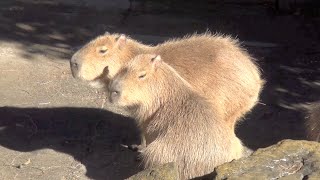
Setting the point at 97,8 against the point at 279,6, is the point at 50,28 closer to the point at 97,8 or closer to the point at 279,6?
the point at 97,8

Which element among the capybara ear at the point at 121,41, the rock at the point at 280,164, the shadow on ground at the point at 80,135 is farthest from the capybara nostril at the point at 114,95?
the rock at the point at 280,164

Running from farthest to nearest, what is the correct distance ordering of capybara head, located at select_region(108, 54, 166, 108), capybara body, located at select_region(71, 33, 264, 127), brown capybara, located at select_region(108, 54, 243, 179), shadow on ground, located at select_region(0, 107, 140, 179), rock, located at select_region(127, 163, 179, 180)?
shadow on ground, located at select_region(0, 107, 140, 179) < capybara body, located at select_region(71, 33, 264, 127) < capybara head, located at select_region(108, 54, 166, 108) < brown capybara, located at select_region(108, 54, 243, 179) < rock, located at select_region(127, 163, 179, 180)

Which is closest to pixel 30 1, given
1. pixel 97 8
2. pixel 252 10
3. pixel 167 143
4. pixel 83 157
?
pixel 97 8

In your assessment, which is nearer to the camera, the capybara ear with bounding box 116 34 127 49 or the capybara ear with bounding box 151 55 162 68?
the capybara ear with bounding box 151 55 162 68

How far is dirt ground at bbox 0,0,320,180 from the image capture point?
5628mm

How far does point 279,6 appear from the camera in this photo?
922 centimetres

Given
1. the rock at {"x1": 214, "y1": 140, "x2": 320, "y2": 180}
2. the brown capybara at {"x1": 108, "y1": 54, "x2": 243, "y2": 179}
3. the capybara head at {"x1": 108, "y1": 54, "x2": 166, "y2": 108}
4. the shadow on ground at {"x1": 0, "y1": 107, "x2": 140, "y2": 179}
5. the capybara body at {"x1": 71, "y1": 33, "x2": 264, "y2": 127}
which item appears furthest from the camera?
the shadow on ground at {"x1": 0, "y1": 107, "x2": 140, "y2": 179}

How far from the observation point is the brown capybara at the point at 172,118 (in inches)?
188

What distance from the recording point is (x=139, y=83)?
16.3 feet

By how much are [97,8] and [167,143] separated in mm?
4821

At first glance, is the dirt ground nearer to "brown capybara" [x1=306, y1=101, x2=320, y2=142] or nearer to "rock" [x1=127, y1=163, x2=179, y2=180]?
"brown capybara" [x1=306, y1=101, x2=320, y2=142]

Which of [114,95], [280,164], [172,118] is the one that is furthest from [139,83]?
[280,164]

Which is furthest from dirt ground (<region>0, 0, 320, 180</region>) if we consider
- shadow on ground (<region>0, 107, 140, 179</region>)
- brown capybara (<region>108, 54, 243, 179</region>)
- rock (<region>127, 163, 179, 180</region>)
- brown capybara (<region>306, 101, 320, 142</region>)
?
rock (<region>127, 163, 179, 180</region>)

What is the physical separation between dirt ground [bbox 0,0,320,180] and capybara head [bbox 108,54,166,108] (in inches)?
27.4
